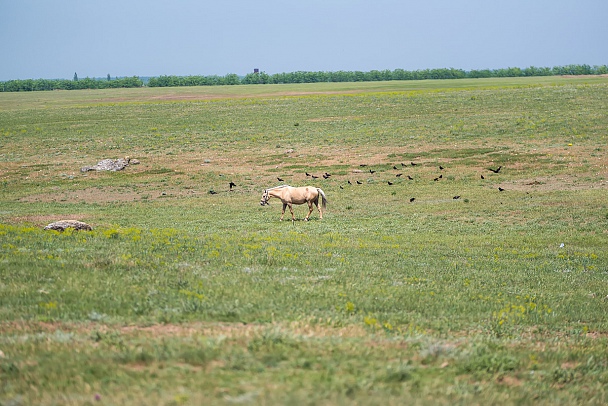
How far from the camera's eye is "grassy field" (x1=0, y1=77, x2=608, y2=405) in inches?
288

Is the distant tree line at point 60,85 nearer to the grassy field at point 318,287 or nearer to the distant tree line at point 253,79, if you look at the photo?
the distant tree line at point 253,79

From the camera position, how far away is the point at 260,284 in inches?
494

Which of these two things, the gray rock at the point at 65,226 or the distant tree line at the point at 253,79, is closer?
the gray rock at the point at 65,226

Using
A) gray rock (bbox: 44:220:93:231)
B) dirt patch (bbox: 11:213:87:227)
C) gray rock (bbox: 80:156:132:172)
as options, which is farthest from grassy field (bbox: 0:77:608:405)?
gray rock (bbox: 80:156:132:172)

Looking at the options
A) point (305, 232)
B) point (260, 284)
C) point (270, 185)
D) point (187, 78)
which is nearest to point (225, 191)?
point (270, 185)

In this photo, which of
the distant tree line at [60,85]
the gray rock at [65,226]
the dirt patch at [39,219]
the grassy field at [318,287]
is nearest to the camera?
the grassy field at [318,287]

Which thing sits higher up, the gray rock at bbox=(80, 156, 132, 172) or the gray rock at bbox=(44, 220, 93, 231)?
the gray rock at bbox=(44, 220, 93, 231)

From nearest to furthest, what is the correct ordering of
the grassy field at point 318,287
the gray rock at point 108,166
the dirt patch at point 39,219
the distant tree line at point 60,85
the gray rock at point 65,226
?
the grassy field at point 318,287 < the gray rock at point 65,226 < the dirt patch at point 39,219 < the gray rock at point 108,166 < the distant tree line at point 60,85

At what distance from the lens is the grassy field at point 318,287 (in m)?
7.31

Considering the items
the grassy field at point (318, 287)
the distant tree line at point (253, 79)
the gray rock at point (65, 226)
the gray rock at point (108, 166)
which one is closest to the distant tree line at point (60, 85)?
the distant tree line at point (253, 79)

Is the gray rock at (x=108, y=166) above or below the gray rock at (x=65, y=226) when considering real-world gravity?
below

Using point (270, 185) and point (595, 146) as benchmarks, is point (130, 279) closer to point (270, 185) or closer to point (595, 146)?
point (270, 185)

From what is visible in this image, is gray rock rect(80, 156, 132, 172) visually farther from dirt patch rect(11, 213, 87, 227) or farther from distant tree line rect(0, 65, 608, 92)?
distant tree line rect(0, 65, 608, 92)

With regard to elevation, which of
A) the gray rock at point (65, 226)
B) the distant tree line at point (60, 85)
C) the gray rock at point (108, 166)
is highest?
the distant tree line at point (60, 85)
